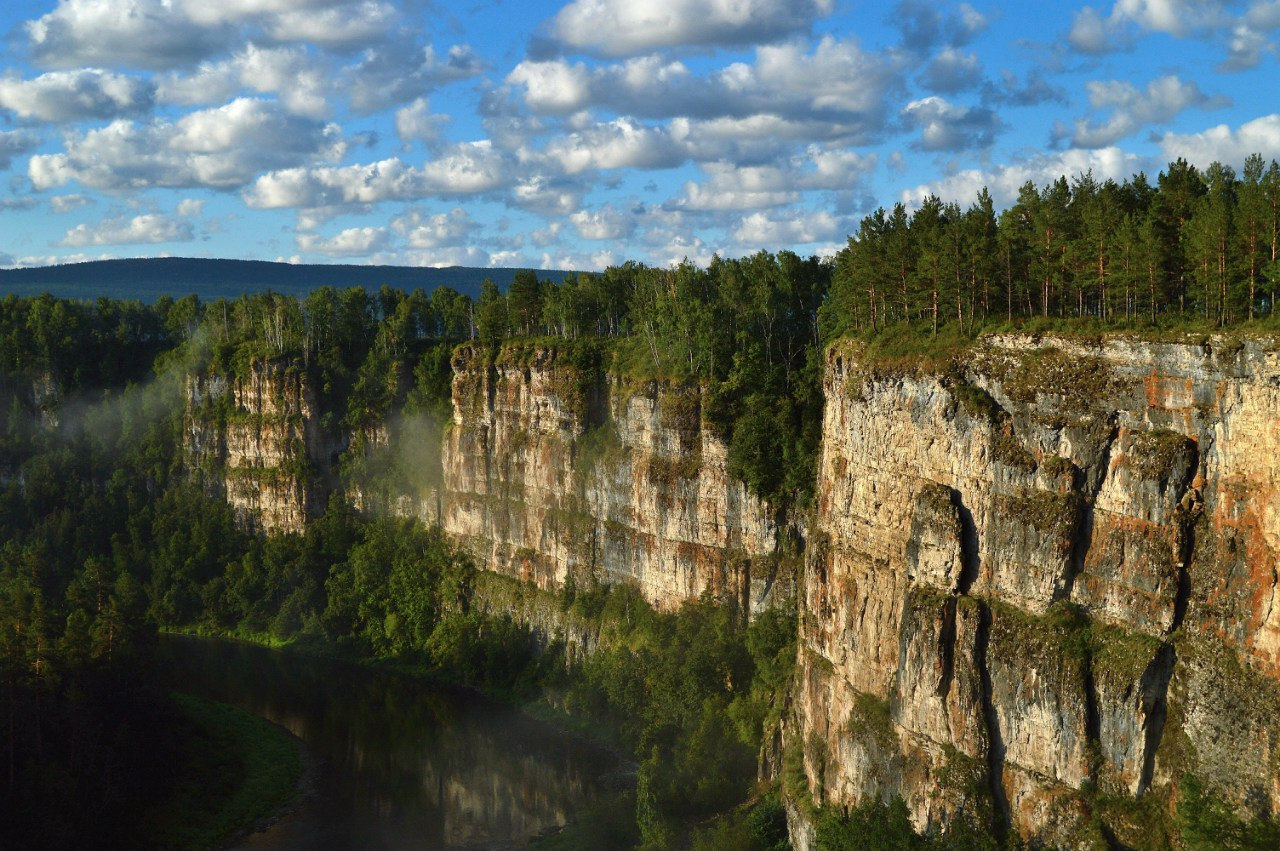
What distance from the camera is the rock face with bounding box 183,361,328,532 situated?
352 feet

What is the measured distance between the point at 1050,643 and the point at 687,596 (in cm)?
3404

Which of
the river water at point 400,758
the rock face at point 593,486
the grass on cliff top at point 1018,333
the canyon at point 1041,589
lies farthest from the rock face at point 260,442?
the grass on cliff top at point 1018,333

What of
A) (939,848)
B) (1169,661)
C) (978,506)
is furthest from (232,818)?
(1169,661)

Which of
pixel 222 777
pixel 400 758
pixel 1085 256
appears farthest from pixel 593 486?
pixel 1085 256

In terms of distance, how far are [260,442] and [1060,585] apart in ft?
275

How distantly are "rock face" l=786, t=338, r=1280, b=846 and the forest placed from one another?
2352 mm

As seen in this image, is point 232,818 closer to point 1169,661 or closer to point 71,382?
point 1169,661

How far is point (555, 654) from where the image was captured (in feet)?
270

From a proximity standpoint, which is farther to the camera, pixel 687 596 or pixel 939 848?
pixel 687 596

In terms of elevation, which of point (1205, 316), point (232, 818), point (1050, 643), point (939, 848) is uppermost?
point (1205, 316)

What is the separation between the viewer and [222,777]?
69.9 m

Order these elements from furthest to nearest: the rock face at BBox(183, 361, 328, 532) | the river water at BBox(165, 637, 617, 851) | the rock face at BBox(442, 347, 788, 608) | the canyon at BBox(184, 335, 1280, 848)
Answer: the rock face at BBox(183, 361, 328, 532) < the rock face at BBox(442, 347, 788, 608) < the river water at BBox(165, 637, 617, 851) < the canyon at BBox(184, 335, 1280, 848)

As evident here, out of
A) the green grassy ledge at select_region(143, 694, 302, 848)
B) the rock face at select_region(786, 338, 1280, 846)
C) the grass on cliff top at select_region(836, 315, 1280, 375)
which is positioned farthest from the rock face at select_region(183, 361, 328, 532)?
the rock face at select_region(786, 338, 1280, 846)

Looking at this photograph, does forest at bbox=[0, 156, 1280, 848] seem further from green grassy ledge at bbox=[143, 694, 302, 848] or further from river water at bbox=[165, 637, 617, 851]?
river water at bbox=[165, 637, 617, 851]
